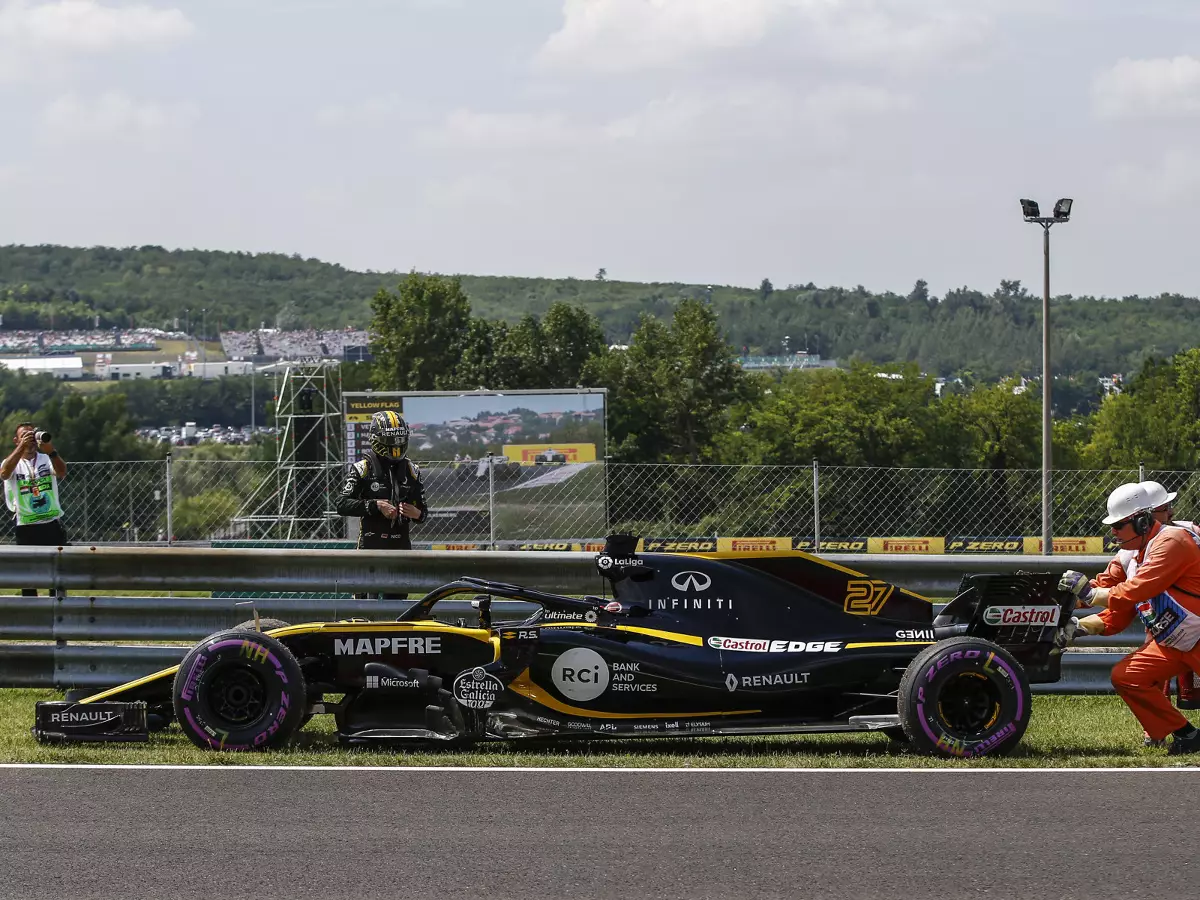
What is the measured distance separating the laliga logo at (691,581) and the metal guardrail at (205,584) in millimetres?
1378

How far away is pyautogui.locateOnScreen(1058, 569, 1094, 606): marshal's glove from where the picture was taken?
25.9 feet

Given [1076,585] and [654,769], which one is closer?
[654,769]

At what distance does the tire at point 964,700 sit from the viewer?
755cm

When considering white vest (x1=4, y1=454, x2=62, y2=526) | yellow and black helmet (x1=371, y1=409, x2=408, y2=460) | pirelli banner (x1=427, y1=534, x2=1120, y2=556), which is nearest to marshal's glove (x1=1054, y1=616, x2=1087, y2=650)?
yellow and black helmet (x1=371, y1=409, x2=408, y2=460)

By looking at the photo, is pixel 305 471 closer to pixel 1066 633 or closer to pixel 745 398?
pixel 1066 633

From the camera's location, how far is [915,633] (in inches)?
316

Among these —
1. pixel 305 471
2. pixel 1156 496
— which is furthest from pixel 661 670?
pixel 305 471

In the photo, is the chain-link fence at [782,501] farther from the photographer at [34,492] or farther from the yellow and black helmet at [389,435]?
the yellow and black helmet at [389,435]

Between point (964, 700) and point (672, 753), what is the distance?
4.80 ft

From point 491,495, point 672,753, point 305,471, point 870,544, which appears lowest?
point 870,544

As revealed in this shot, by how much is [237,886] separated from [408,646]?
2.77 meters

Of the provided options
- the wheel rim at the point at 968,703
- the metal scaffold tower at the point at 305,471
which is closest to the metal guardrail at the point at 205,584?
the wheel rim at the point at 968,703

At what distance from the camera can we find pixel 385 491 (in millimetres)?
9977

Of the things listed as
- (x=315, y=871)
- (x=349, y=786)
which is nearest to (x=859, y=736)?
(x=349, y=786)
